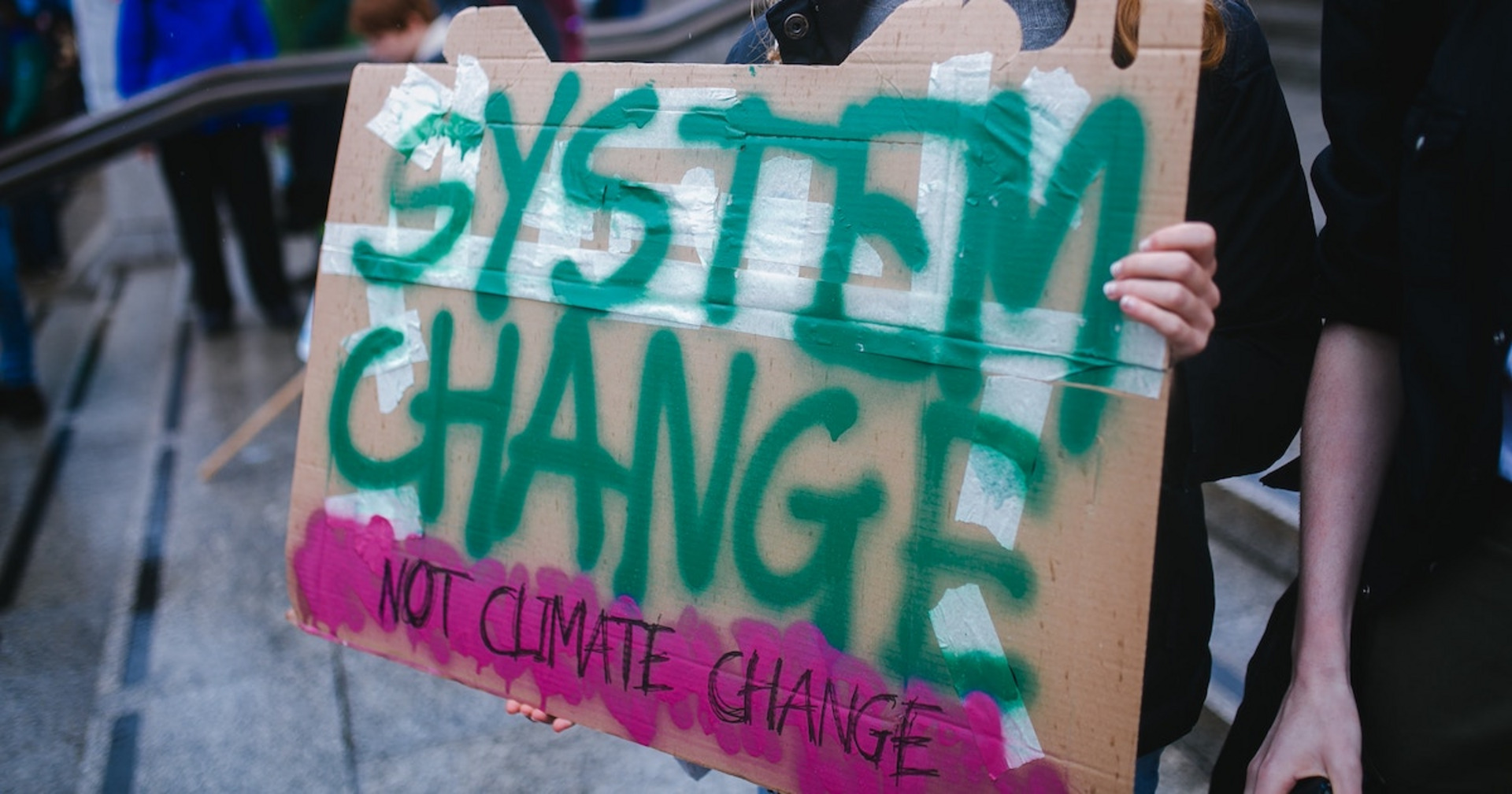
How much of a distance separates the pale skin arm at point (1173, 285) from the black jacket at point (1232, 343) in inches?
6.0

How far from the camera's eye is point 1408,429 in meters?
0.96

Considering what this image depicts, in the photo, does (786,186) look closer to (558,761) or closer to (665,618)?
(665,618)

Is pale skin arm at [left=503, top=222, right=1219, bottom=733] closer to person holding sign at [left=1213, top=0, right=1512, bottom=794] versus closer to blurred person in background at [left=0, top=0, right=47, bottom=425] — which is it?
person holding sign at [left=1213, top=0, right=1512, bottom=794]

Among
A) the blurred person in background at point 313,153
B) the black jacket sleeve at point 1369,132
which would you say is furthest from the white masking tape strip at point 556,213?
the blurred person in background at point 313,153

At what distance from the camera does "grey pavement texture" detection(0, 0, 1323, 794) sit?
90.3 inches

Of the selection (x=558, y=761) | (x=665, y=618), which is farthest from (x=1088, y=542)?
(x=558, y=761)

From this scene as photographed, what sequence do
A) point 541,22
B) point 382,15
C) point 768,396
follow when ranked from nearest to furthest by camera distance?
point 768,396 → point 541,22 → point 382,15

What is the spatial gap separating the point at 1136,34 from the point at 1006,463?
50 cm

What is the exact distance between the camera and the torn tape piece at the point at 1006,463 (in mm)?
1007

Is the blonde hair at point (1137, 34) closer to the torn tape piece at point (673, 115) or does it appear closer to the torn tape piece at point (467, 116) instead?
the torn tape piece at point (673, 115)

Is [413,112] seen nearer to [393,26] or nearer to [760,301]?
[760,301]

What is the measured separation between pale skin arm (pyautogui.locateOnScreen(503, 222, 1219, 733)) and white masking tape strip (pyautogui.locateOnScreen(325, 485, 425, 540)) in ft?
3.20

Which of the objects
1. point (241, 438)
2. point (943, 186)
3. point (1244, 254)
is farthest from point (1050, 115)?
point (241, 438)

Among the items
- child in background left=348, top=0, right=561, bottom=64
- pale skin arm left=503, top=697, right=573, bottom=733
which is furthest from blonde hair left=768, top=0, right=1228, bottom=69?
child in background left=348, top=0, right=561, bottom=64
